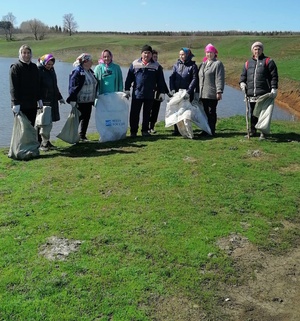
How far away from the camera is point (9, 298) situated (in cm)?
366

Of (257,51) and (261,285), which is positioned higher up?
(257,51)

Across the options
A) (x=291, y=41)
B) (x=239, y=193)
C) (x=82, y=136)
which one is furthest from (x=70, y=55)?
(x=239, y=193)

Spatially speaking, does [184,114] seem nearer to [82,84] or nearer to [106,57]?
[106,57]

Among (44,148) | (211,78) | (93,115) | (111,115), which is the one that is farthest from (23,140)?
(93,115)

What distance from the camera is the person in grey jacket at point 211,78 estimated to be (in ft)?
29.0

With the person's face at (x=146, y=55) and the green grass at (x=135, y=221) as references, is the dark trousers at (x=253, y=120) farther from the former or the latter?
the person's face at (x=146, y=55)

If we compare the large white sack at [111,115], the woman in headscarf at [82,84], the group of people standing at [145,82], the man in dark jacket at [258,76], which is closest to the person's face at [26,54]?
the group of people standing at [145,82]

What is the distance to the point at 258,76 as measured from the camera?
28.3 ft

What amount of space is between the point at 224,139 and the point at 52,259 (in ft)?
18.7

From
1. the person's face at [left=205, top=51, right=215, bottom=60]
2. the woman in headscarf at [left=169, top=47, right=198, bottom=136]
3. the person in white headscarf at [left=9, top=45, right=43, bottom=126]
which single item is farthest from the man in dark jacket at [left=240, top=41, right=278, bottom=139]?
the person in white headscarf at [left=9, top=45, right=43, bottom=126]

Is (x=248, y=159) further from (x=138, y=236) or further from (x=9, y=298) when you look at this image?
(x=9, y=298)

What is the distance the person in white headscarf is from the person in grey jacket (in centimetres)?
330

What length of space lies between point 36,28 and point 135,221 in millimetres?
118508

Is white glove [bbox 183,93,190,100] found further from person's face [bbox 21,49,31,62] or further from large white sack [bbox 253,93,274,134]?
person's face [bbox 21,49,31,62]
